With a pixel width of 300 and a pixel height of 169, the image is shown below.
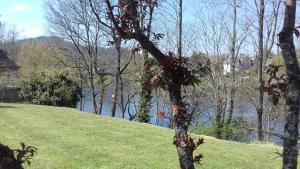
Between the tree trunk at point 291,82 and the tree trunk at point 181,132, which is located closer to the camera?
the tree trunk at point 291,82

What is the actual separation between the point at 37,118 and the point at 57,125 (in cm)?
198

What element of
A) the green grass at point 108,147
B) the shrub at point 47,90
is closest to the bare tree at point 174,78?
the green grass at point 108,147

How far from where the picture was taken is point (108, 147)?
1055 centimetres

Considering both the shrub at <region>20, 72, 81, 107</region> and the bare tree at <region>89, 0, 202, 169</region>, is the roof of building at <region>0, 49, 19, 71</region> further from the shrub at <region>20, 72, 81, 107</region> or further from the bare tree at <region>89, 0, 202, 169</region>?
the bare tree at <region>89, 0, 202, 169</region>

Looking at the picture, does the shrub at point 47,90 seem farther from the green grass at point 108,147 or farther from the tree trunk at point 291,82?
the tree trunk at point 291,82

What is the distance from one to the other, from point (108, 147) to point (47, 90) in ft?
52.4

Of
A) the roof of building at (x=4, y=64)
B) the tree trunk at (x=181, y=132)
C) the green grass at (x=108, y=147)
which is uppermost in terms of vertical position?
the roof of building at (x=4, y=64)

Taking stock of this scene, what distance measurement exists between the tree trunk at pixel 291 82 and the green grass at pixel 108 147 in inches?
207

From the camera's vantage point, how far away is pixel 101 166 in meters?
8.74

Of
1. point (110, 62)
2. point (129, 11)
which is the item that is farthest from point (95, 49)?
point (129, 11)

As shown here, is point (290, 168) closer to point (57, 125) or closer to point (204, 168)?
point (204, 168)

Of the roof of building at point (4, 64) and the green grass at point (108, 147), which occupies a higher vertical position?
the roof of building at point (4, 64)

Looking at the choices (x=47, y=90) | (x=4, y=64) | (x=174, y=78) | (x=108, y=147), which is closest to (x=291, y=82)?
(x=174, y=78)

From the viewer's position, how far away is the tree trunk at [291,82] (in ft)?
10.4
